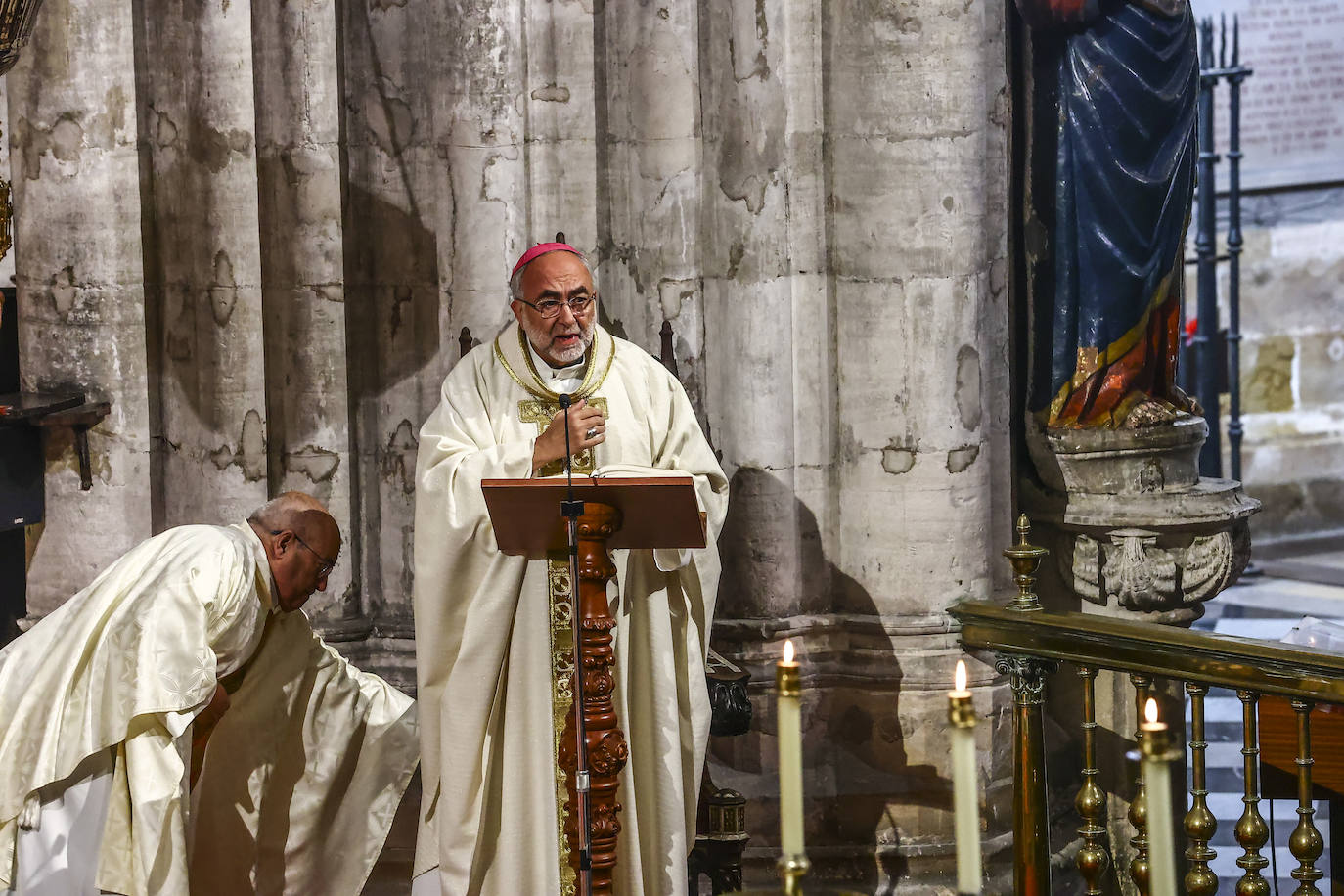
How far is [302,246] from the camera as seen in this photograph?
18.4 feet

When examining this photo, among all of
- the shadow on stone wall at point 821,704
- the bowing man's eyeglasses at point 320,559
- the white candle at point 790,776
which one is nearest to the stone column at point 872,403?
the shadow on stone wall at point 821,704

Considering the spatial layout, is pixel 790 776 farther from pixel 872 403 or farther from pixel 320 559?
pixel 872 403

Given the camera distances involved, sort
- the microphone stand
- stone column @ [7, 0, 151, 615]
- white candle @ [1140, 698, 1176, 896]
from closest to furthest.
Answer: white candle @ [1140, 698, 1176, 896], the microphone stand, stone column @ [7, 0, 151, 615]

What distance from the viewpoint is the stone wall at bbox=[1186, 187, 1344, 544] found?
41.1ft

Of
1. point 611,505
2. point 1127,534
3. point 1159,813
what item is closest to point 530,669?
point 611,505

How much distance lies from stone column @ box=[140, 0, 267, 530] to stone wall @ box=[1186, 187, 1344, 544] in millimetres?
8517

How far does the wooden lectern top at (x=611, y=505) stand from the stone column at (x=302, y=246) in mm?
1640

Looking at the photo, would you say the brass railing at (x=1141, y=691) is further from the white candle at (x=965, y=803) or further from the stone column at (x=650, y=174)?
the white candle at (x=965, y=803)

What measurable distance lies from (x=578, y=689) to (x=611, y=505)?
1.34 ft

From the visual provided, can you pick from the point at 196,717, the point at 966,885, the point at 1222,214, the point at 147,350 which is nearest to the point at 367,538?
the point at 147,350

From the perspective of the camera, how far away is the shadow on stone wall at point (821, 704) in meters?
5.69

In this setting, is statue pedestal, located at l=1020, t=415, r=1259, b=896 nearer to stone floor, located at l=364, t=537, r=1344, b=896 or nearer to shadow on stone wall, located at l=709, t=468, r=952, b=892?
stone floor, located at l=364, t=537, r=1344, b=896

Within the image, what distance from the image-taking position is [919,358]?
5.66 metres

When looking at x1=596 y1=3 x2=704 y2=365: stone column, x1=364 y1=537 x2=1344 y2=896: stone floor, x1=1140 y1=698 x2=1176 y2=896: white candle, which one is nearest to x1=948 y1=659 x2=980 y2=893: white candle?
x1=1140 y1=698 x2=1176 y2=896: white candle
